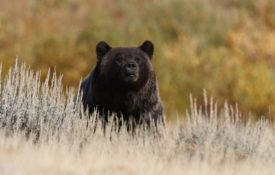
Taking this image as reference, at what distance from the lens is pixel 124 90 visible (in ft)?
28.8

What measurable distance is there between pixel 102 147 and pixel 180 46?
59.1 ft

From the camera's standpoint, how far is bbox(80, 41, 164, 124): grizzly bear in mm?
8648

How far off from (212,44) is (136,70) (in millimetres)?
18884

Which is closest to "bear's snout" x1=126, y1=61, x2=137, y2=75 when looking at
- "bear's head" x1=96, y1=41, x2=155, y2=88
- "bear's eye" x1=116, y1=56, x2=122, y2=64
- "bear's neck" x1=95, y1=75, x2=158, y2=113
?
"bear's head" x1=96, y1=41, x2=155, y2=88

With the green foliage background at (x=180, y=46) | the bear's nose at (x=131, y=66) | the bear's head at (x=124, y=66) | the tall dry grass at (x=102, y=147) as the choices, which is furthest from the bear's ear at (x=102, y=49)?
the green foliage background at (x=180, y=46)

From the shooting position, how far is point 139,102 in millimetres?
8742

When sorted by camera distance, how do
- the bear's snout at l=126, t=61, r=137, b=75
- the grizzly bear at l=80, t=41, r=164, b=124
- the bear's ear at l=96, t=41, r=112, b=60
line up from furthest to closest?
the bear's ear at l=96, t=41, r=112, b=60, the grizzly bear at l=80, t=41, r=164, b=124, the bear's snout at l=126, t=61, r=137, b=75

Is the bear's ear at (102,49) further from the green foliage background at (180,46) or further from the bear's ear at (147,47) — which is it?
the green foliage background at (180,46)

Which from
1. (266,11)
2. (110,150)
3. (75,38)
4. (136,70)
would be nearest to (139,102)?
(136,70)

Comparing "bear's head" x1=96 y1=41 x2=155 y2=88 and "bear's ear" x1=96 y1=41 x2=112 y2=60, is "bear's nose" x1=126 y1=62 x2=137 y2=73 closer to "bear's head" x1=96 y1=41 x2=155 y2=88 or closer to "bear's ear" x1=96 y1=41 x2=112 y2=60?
"bear's head" x1=96 y1=41 x2=155 y2=88

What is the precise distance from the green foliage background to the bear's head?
8161 millimetres

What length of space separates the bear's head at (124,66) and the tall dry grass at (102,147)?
2.58 ft

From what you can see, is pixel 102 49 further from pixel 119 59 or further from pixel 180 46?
pixel 180 46

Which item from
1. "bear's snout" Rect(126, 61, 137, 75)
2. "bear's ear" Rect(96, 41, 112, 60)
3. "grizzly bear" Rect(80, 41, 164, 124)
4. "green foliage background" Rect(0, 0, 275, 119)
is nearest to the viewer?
"bear's snout" Rect(126, 61, 137, 75)
